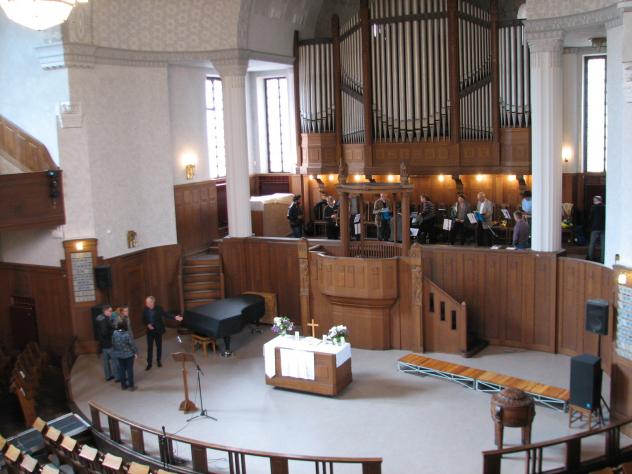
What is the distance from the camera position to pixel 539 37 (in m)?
15.3

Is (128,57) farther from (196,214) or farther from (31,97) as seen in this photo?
(196,214)

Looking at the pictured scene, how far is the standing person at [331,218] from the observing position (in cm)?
1980

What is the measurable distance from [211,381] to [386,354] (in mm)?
3883

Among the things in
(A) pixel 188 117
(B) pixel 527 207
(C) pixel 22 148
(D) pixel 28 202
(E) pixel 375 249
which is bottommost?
(E) pixel 375 249

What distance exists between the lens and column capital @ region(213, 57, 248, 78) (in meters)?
18.8

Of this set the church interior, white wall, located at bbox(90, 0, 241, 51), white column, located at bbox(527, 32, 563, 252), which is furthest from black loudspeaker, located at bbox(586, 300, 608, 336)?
white wall, located at bbox(90, 0, 241, 51)

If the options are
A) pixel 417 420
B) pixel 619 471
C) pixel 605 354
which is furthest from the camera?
pixel 605 354

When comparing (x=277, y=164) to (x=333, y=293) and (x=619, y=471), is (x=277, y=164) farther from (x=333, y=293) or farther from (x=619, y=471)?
(x=619, y=471)

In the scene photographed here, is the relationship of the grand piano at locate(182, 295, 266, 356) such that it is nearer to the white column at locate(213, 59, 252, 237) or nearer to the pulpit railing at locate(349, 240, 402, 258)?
the white column at locate(213, 59, 252, 237)

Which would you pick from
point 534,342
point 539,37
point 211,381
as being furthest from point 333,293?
point 539,37

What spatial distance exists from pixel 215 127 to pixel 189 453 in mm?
11818

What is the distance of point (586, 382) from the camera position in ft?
39.6

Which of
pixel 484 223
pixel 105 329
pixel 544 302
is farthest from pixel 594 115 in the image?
pixel 105 329

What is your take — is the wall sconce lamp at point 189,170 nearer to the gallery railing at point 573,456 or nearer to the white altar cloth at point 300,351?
the white altar cloth at point 300,351
